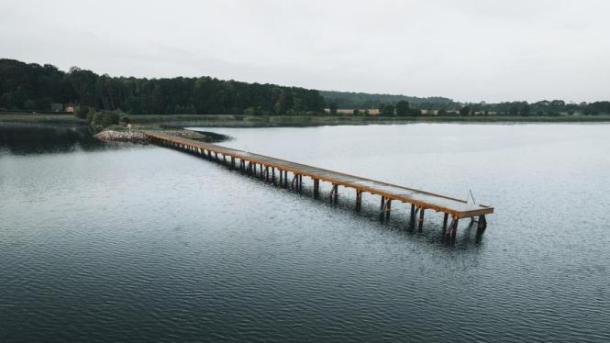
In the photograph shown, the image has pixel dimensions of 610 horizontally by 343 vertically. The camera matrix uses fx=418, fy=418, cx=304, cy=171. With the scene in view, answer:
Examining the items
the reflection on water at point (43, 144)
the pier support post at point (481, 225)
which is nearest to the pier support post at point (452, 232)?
the pier support post at point (481, 225)

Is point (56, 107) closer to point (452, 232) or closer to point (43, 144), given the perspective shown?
point (43, 144)

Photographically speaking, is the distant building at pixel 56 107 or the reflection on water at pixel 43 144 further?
the distant building at pixel 56 107

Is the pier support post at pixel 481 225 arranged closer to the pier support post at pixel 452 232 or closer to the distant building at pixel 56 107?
the pier support post at pixel 452 232

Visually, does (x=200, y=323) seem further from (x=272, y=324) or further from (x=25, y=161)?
(x=25, y=161)

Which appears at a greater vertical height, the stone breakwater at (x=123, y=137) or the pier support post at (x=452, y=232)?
the pier support post at (x=452, y=232)

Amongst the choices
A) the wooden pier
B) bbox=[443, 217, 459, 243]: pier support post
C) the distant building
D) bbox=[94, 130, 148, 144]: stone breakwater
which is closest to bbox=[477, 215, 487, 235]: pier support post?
the wooden pier

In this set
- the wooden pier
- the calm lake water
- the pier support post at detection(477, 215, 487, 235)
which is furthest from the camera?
the pier support post at detection(477, 215, 487, 235)

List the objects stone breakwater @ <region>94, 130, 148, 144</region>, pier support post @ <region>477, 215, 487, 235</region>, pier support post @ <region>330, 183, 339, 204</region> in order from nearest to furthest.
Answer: pier support post @ <region>477, 215, 487, 235</region>
pier support post @ <region>330, 183, 339, 204</region>
stone breakwater @ <region>94, 130, 148, 144</region>

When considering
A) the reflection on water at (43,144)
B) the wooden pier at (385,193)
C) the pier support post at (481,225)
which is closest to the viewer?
the wooden pier at (385,193)

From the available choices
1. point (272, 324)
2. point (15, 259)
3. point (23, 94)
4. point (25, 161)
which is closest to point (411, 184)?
point (272, 324)

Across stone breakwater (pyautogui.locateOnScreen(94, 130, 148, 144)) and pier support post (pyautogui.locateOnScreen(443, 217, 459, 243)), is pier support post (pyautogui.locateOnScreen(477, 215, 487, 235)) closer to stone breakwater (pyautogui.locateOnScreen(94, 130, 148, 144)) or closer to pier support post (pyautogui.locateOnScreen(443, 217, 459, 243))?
pier support post (pyautogui.locateOnScreen(443, 217, 459, 243))
